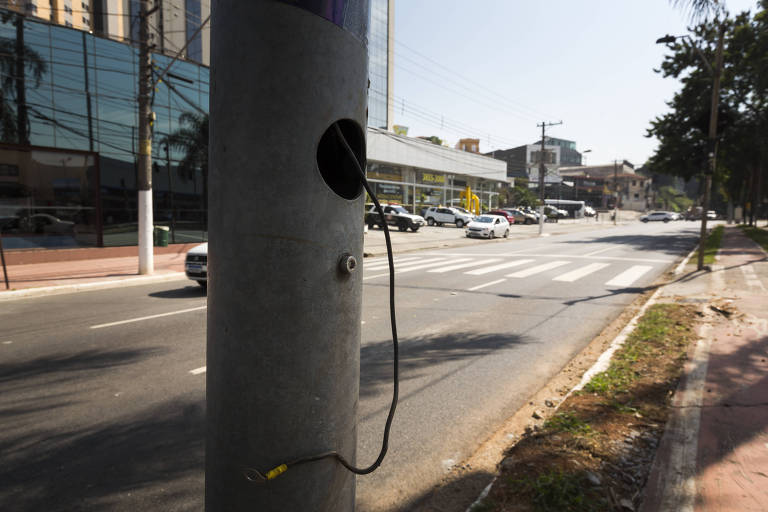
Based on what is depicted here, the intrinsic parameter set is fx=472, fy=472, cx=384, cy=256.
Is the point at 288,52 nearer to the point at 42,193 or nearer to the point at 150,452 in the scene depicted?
the point at 150,452

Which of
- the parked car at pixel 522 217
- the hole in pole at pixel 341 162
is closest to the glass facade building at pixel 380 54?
the parked car at pixel 522 217

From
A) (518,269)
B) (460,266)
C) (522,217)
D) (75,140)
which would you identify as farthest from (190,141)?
(522,217)

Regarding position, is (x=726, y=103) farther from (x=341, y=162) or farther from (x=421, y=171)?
(x=341, y=162)

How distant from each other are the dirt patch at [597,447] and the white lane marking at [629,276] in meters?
7.40

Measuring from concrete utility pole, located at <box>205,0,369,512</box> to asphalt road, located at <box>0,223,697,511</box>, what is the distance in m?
1.96

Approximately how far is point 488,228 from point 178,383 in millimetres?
26250

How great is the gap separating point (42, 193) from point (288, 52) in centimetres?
1759

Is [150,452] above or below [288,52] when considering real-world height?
below

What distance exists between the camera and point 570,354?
246 inches

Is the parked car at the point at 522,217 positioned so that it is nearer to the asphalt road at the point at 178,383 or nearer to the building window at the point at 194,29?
the building window at the point at 194,29

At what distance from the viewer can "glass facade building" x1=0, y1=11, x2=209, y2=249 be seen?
14.1 m

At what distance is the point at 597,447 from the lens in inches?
134

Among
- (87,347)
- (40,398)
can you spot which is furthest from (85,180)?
(40,398)

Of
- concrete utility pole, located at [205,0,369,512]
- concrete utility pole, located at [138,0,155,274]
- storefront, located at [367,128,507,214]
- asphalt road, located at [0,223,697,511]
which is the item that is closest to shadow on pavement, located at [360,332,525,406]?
asphalt road, located at [0,223,697,511]
